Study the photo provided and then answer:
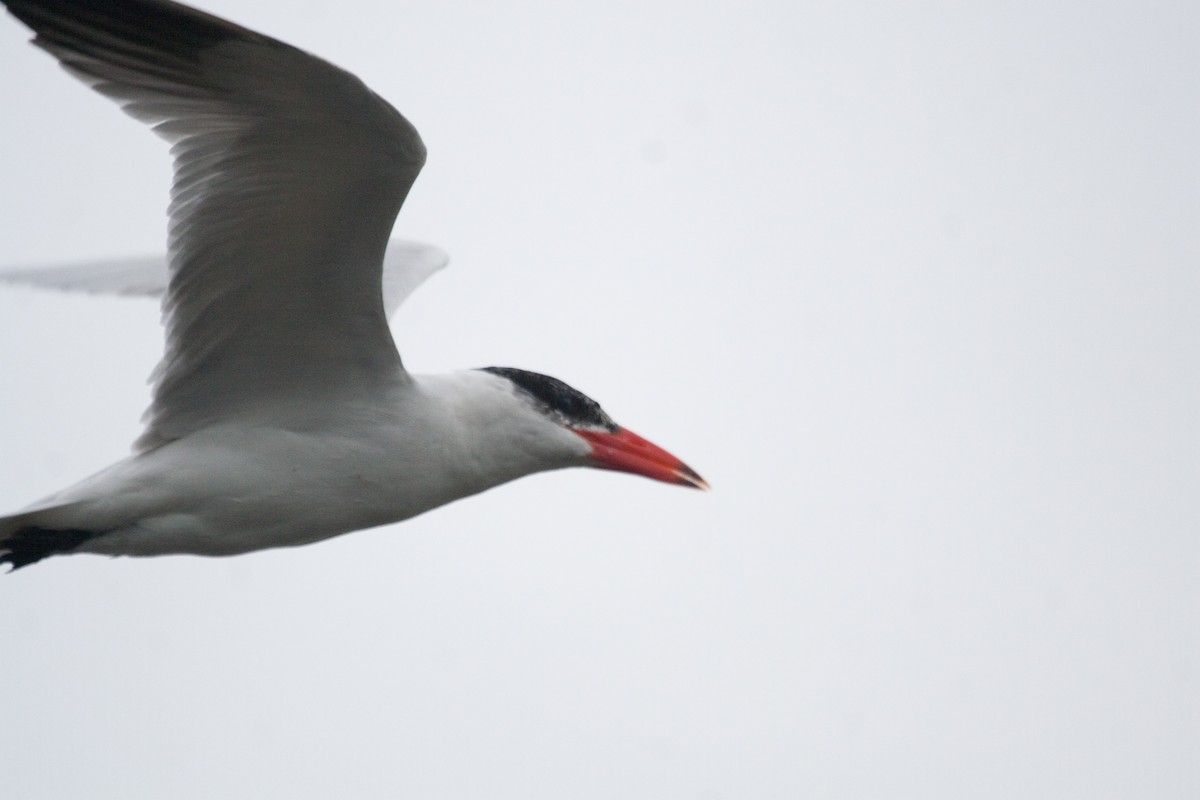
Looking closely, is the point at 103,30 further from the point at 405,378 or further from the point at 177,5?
the point at 405,378

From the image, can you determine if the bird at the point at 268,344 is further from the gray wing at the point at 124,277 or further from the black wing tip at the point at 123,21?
the gray wing at the point at 124,277

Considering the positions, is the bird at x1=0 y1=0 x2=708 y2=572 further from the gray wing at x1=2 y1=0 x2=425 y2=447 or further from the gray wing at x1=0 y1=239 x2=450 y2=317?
the gray wing at x1=0 y1=239 x2=450 y2=317

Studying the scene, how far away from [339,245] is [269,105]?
2.27 feet

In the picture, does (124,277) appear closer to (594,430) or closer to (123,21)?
(594,430)

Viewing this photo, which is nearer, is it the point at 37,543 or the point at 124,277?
the point at 37,543

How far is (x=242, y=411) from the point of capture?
6914 mm

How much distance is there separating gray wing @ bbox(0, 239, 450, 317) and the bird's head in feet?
4.46

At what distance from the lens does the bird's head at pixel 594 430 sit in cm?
749

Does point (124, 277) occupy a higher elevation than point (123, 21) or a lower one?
lower

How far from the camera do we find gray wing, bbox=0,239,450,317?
864cm

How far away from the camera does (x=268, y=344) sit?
6738 mm

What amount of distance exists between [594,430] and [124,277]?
3.18 m

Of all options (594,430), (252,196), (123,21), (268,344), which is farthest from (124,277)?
(123,21)

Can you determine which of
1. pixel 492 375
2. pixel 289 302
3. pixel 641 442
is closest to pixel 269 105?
pixel 289 302
